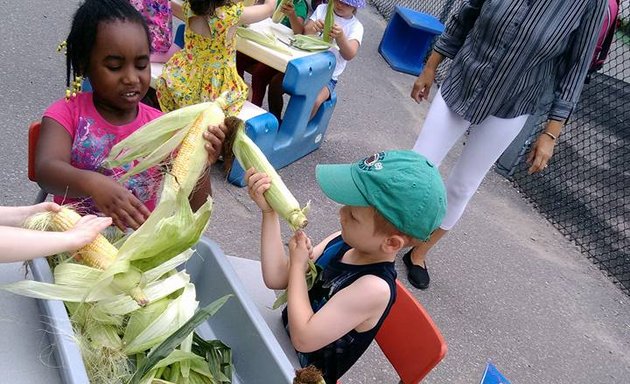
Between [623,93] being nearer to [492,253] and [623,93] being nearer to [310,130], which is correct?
[492,253]

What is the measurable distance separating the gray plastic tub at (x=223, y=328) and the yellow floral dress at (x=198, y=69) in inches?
64.2

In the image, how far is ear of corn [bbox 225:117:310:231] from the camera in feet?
5.25

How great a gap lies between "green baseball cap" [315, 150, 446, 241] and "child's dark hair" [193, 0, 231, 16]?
175 cm

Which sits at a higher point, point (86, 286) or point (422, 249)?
point (86, 286)

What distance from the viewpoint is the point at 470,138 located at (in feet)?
10.0

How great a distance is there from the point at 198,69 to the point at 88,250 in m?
1.94

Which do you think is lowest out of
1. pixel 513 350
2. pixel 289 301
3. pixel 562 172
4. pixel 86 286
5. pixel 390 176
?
pixel 562 172

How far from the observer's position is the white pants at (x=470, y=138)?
115 inches

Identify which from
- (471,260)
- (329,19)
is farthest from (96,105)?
(471,260)

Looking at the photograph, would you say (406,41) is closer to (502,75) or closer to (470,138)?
(470,138)

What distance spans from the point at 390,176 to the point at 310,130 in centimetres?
281

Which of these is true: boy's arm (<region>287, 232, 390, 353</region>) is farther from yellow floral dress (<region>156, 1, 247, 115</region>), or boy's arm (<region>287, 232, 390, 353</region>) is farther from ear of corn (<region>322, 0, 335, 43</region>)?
ear of corn (<region>322, 0, 335, 43</region>)

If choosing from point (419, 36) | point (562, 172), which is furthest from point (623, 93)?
point (419, 36)

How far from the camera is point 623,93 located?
7559 millimetres
